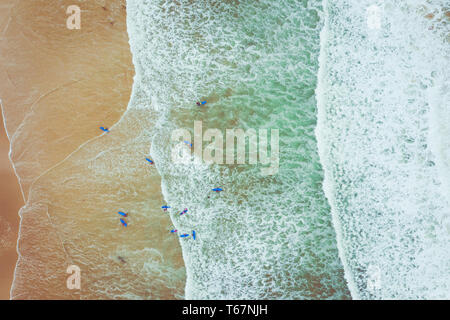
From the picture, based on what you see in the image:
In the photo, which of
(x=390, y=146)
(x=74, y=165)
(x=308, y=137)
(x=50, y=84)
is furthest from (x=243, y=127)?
(x=50, y=84)

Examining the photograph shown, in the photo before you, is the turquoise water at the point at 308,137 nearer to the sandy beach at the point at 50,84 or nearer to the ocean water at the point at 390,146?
the ocean water at the point at 390,146

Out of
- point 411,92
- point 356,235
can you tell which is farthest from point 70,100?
point 411,92

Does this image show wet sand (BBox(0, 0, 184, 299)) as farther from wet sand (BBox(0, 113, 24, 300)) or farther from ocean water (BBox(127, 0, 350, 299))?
ocean water (BBox(127, 0, 350, 299))

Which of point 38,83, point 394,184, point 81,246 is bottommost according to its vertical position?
point 81,246

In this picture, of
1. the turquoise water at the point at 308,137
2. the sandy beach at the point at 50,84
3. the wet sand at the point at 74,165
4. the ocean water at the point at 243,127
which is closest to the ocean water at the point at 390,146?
the turquoise water at the point at 308,137

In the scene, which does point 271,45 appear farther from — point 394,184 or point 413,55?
point 394,184

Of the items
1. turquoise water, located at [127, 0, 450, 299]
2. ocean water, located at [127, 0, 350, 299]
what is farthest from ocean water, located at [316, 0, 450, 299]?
ocean water, located at [127, 0, 350, 299]
